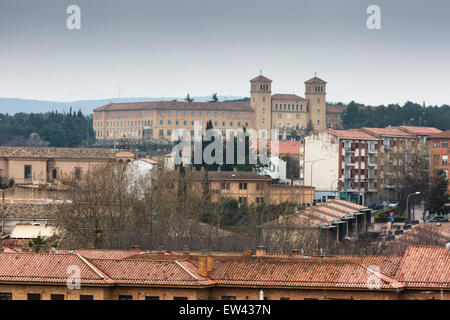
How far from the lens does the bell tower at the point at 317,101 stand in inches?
5920

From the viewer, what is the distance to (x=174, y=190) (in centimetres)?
6500

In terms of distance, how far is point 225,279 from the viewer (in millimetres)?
29922

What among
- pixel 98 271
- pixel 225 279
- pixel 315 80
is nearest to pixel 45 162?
pixel 98 271

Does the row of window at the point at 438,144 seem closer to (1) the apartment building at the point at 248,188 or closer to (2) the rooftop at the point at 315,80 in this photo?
(1) the apartment building at the point at 248,188

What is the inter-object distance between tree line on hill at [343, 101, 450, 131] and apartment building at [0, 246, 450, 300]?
326 ft

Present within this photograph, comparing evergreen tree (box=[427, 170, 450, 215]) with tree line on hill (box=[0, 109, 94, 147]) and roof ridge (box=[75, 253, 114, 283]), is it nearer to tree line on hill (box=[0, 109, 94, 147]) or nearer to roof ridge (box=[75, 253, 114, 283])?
roof ridge (box=[75, 253, 114, 283])

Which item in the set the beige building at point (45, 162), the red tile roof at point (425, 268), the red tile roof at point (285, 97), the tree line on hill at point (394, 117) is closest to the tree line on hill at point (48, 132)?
the red tile roof at point (285, 97)

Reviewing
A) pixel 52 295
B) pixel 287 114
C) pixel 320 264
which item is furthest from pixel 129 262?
pixel 287 114

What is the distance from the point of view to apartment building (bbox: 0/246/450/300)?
29.2 metres

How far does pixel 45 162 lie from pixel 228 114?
62.0 m

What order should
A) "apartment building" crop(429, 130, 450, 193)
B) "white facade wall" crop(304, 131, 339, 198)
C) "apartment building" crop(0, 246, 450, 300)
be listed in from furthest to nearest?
1. "apartment building" crop(429, 130, 450, 193)
2. "white facade wall" crop(304, 131, 339, 198)
3. "apartment building" crop(0, 246, 450, 300)

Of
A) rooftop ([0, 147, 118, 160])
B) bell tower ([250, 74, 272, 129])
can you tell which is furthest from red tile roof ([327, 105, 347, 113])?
rooftop ([0, 147, 118, 160])

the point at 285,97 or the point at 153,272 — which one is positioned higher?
the point at 285,97

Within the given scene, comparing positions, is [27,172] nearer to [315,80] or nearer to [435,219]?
[435,219]
